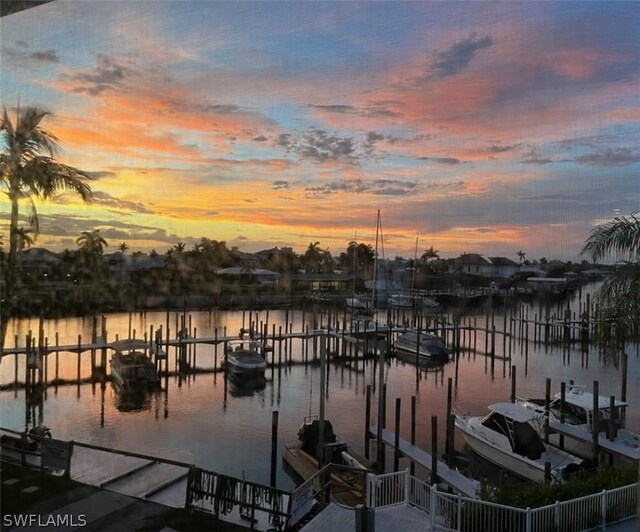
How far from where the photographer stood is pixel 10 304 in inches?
108

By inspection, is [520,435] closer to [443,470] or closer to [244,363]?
[443,470]

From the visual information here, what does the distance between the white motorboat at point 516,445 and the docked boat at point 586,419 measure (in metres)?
0.50

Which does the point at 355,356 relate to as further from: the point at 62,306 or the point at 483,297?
→ the point at 62,306

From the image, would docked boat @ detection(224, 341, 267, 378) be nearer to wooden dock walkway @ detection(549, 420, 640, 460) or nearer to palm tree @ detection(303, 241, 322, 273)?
palm tree @ detection(303, 241, 322, 273)

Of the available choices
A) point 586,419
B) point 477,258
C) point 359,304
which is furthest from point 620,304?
point 359,304

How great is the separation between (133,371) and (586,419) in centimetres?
572

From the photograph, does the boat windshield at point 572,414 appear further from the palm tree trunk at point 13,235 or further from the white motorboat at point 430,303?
the white motorboat at point 430,303

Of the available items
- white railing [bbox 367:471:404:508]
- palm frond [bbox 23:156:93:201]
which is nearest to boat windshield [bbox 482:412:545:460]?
white railing [bbox 367:471:404:508]

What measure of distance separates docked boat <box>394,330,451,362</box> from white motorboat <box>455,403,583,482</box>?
522cm

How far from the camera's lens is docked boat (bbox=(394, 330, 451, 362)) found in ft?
33.7

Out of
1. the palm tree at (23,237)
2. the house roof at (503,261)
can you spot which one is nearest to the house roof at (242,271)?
the house roof at (503,261)

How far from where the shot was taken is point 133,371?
7.50m

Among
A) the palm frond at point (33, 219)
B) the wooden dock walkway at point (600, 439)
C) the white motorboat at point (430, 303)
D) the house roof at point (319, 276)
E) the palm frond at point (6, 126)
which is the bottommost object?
the wooden dock walkway at point (600, 439)

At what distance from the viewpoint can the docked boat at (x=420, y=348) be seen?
33.7 feet
